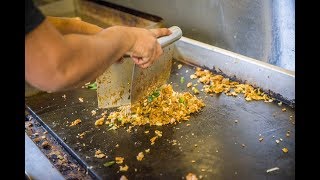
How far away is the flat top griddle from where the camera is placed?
1.81m

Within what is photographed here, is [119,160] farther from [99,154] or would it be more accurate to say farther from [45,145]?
[45,145]

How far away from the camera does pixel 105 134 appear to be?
2.17 metres

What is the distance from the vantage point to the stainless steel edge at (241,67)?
2.33 meters

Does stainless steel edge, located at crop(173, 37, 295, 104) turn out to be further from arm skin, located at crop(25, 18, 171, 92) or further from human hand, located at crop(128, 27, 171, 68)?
arm skin, located at crop(25, 18, 171, 92)

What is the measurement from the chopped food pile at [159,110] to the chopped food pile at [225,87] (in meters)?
0.21

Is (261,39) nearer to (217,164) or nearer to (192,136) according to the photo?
(192,136)

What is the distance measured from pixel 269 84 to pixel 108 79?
1.10m

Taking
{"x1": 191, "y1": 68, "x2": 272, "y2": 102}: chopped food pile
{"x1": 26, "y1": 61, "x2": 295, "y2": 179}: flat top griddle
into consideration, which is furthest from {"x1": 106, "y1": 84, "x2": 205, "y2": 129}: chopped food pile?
{"x1": 191, "y1": 68, "x2": 272, "y2": 102}: chopped food pile

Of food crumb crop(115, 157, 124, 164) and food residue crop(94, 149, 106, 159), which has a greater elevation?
food residue crop(94, 149, 106, 159)

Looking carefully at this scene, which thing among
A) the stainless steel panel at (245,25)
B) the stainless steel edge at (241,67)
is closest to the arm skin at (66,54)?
the stainless steel edge at (241,67)

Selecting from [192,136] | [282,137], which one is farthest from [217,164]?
[282,137]

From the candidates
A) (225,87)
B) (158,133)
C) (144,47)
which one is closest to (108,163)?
(158,133)

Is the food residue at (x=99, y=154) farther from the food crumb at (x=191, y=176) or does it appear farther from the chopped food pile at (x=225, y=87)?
the chopped food pile at (x=225, y=87)

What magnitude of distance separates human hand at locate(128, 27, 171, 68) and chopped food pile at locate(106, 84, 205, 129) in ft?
1.68
